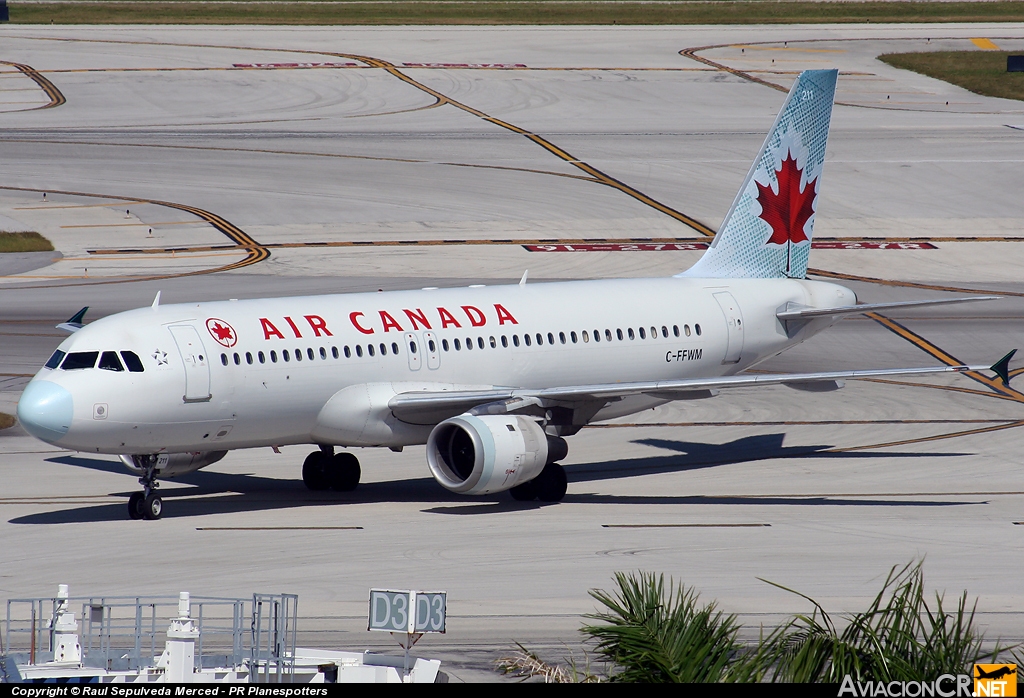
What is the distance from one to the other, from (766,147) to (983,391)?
39.7ft

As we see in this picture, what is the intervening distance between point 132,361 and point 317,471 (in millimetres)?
6497

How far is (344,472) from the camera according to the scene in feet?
125

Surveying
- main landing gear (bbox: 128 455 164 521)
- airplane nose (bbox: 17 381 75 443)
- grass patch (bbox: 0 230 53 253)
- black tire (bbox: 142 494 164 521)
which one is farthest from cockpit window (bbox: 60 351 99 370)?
grass patch (bbox: 0 230 53 253)

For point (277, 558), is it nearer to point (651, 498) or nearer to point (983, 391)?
point (651, 498)

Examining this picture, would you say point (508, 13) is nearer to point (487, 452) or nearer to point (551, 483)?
point (551, 483)

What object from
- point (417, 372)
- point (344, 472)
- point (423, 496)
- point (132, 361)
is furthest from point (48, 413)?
point (423, 496)

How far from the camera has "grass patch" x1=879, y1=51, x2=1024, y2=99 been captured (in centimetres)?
11544

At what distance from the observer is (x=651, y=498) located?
3747cm

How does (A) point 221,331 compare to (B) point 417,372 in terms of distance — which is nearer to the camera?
(A) point 221,331

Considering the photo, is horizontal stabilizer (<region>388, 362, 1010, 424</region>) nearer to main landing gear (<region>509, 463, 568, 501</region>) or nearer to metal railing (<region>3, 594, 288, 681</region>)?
main landing gear (<region>509, 463, 568, 501</region>)

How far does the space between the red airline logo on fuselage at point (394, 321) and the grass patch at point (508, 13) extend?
110509 millimetres

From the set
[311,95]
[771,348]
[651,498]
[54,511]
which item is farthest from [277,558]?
[311,95]

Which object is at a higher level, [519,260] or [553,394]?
[519,260]

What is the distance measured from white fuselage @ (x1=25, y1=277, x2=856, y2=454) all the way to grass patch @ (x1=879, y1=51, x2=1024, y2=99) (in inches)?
3054
